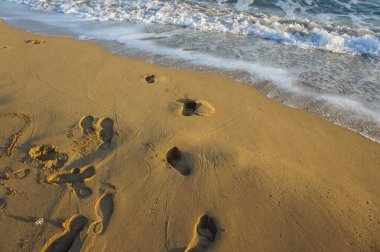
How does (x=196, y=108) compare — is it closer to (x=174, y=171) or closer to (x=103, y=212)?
(x=174, y=171)

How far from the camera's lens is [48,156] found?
10.6ft

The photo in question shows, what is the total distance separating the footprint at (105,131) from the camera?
3354 millimetres

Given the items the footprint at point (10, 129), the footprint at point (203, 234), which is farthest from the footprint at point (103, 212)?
the footprint at point (10, 129)

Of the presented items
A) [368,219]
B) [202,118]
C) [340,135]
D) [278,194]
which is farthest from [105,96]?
[368,219]

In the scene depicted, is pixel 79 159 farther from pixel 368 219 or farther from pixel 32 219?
pixel 368 219

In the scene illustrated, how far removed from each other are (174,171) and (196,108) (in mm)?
1138

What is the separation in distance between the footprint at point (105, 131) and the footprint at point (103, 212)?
2.19 ft

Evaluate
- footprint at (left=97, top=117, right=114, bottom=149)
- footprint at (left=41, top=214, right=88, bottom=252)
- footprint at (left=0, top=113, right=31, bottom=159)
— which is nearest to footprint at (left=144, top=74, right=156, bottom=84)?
footprint at (left=97, top=117, right=114, bottom=149)

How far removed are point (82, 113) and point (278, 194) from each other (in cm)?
249

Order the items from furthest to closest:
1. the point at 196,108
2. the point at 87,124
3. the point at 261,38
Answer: the point at 261,38 < the point at 196,108 < the point at 87,124

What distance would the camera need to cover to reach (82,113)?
3.76 meters

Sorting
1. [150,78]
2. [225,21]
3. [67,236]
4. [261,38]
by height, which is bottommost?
[67,236]

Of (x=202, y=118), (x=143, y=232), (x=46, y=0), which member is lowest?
(x=143, y=232)

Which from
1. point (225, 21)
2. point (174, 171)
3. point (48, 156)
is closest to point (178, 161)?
point (174, 171)
